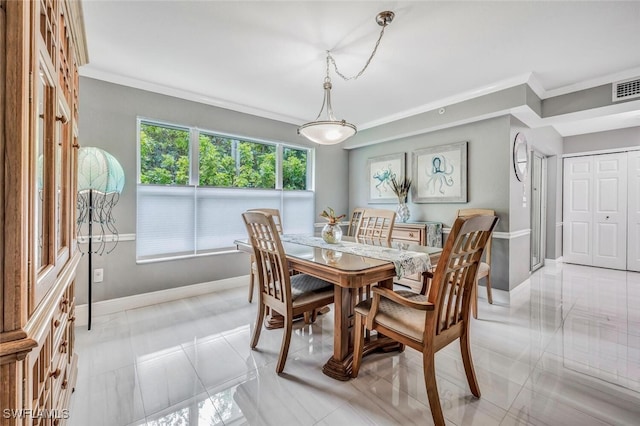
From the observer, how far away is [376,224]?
10.4 feet

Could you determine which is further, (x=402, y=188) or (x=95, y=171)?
(x=402, y=188)

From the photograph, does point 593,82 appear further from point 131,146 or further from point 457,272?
point 131,146

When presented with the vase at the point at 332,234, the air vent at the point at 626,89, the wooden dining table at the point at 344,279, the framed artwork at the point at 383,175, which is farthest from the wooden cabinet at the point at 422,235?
the air vent at the point at 626,89

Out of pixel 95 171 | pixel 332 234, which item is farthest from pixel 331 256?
pixel 95 171

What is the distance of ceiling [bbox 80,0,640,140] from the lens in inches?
78.5

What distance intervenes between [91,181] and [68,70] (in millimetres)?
1119

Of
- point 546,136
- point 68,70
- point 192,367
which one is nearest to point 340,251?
point 192,367

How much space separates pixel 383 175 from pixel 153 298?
3.64 m

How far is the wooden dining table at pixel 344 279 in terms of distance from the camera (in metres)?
1.64

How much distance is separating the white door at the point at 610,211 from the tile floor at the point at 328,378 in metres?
2.51

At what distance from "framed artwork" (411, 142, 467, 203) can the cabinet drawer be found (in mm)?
575

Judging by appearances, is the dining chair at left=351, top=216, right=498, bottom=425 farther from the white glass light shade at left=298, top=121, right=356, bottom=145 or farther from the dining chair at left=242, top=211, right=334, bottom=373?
the white glass light shade at left=298, top=121, right=356, bottom=145

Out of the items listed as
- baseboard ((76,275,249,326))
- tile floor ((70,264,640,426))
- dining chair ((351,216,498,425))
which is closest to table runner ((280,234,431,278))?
dining chair ((351,216,498,425))

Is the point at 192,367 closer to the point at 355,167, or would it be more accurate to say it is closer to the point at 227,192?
the point at 227,192
